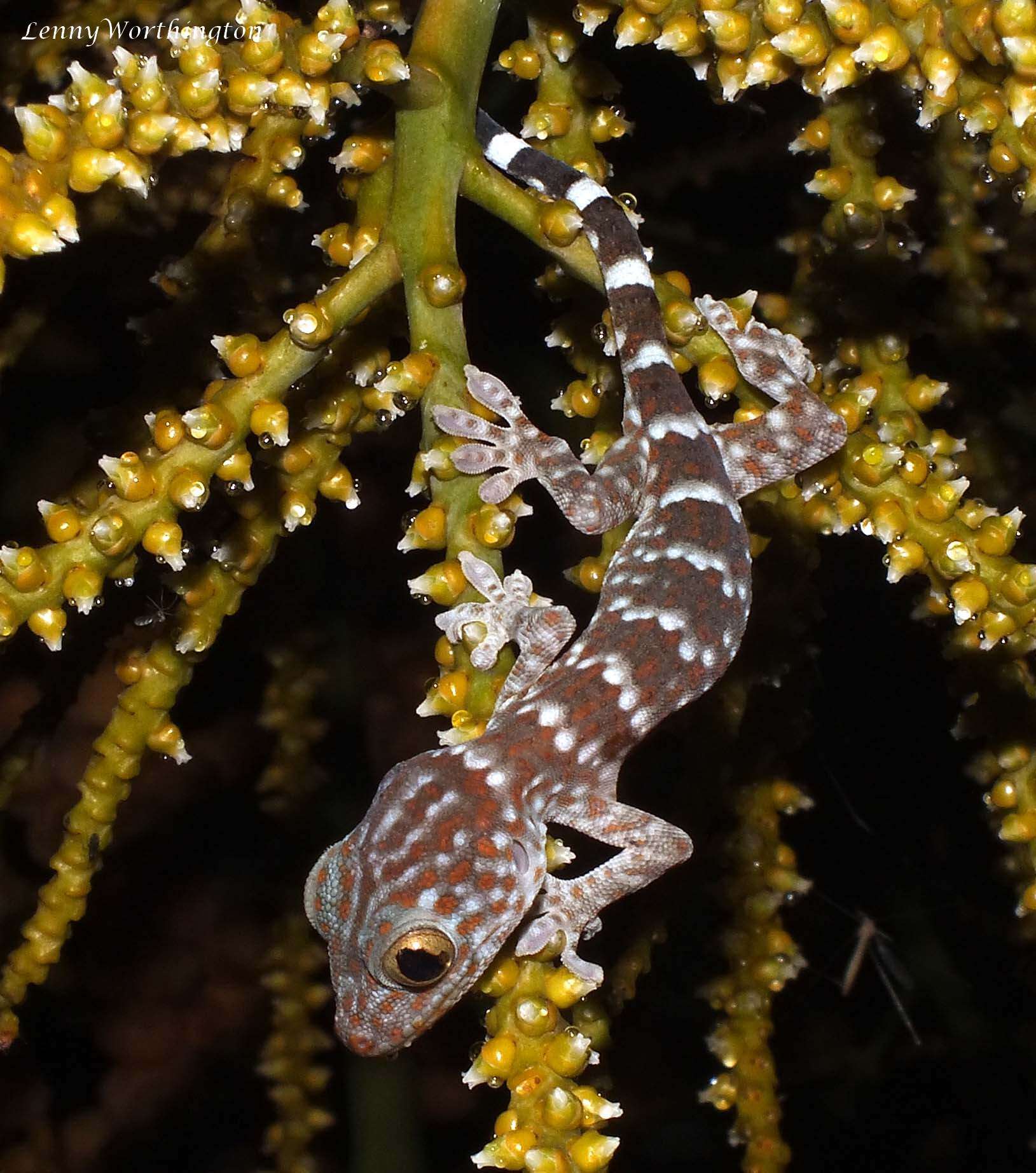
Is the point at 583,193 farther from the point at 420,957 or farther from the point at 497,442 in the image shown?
the point at 420,957

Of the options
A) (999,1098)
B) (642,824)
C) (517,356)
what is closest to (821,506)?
(642,824)

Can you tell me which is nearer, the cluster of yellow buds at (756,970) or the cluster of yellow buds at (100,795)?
the cluster of yellow buds at (100,795)

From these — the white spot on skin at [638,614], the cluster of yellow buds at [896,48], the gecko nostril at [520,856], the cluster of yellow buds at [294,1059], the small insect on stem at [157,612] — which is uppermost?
the cluster of yellow buds at [896,48]

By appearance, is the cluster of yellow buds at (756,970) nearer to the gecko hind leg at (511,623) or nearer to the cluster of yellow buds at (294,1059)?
the gecko hind leg at (511,623)

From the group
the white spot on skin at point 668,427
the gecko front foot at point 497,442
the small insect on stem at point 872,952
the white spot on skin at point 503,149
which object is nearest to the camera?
the gecko front foot at point 497,442

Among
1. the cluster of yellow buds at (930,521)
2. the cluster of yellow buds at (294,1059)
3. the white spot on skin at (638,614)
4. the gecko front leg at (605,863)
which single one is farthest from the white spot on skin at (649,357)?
the cluster of yellow buds at (294,1059)

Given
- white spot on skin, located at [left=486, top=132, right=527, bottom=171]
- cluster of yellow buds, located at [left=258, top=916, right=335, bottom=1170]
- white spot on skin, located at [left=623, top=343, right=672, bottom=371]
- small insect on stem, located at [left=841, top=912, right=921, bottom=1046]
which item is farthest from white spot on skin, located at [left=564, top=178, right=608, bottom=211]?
small insect on stem, located at [left=841, top=912, right=921, bottom=1046]

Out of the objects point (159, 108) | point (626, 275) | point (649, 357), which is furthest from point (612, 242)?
point (159, 108)
